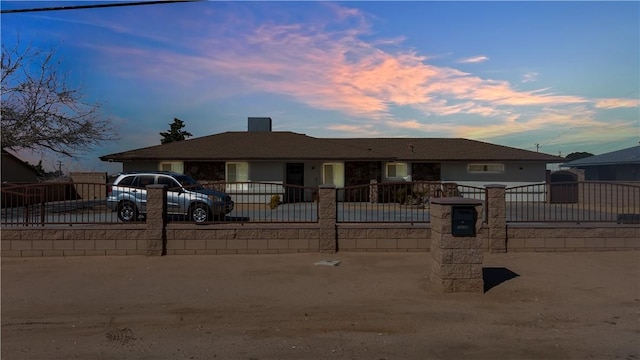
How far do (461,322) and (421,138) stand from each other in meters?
29.7

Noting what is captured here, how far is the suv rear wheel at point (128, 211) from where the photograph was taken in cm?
1307

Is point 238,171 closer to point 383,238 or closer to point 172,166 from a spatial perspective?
point 172,166

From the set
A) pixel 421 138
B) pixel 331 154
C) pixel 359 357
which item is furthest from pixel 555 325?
pixel 421 138

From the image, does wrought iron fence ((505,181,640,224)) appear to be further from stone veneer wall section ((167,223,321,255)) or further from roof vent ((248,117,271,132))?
roof vent ((248,117,271,132))

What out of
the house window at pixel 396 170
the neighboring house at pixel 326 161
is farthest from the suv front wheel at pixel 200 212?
the house window at pixel 396 170

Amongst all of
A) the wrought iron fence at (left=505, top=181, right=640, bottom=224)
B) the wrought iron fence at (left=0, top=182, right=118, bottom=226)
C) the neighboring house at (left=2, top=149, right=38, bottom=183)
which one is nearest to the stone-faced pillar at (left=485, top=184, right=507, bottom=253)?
the wrought iron fence at (left=505, top=181, right=640, bottom=224)

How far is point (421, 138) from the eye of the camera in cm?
3519

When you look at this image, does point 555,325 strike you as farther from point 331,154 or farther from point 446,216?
point 331,154

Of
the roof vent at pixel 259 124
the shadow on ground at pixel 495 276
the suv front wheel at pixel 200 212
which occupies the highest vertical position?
the roof vent at pixel 259 124

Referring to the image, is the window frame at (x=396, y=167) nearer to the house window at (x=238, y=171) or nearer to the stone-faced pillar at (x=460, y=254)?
the house window at (x=238, y=171)

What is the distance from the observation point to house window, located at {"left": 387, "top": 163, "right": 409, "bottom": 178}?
2962 cm

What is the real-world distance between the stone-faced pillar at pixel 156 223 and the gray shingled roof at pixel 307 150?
51.8 feet

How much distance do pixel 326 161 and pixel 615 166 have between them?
26419 millimetres

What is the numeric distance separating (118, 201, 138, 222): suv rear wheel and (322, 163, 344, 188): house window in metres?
15.8
